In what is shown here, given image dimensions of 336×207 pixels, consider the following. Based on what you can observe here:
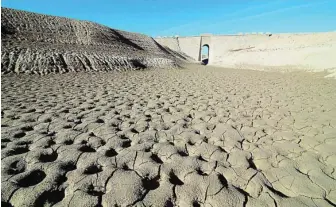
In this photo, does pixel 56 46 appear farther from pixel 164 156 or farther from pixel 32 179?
pixel 164 156

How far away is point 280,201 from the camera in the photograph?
187cm

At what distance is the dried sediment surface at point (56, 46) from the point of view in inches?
402

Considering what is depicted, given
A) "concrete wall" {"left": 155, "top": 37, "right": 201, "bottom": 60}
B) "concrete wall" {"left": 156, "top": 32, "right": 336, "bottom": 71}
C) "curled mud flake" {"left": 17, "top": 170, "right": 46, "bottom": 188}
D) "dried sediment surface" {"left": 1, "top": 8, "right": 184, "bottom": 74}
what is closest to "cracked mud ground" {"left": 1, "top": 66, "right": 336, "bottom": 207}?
"curled mud flake" {"left": 17, "top": 170, "right": 46, "bottom": 188}

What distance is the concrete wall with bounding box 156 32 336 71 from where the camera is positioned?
19.4 meters

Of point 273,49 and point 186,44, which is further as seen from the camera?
point 186,44

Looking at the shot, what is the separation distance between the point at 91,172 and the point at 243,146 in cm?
209

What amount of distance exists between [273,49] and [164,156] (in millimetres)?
30176

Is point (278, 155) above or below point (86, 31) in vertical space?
below

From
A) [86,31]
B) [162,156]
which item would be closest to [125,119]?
[162,156]

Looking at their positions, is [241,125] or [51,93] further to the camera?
[51,93]

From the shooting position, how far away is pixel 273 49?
27672mm

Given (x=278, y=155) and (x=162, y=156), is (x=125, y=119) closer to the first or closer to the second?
(x=162, y=156)

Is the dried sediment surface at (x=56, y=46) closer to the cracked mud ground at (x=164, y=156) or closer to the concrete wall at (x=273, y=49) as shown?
the cracked mud ground at (x=164, y=156)

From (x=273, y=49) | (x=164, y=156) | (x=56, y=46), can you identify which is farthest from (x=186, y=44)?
(x=164, y=156)
